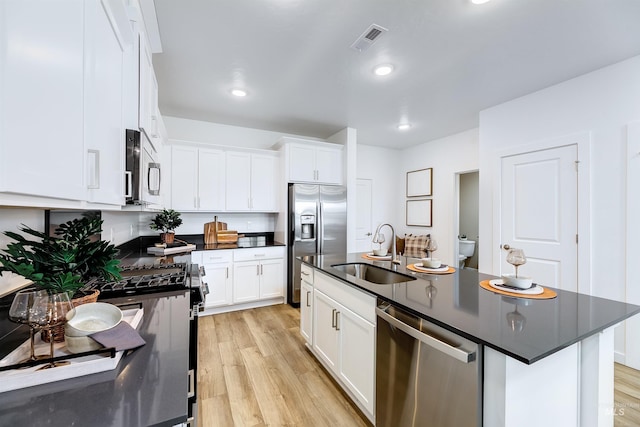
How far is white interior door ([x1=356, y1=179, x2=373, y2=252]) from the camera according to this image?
516 cm

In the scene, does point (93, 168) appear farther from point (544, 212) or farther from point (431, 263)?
point (544, 212)

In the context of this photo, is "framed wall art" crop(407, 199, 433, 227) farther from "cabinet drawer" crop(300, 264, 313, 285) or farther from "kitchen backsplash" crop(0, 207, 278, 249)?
"cabinet drawer" crop(300, 264, 313, 285)

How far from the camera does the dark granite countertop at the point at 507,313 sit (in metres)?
0.92

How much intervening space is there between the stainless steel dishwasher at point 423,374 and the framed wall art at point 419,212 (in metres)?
3.75

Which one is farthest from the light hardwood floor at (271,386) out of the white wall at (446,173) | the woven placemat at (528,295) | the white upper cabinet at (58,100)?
the white wall at (446,173)

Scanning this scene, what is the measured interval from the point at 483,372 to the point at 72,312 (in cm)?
146

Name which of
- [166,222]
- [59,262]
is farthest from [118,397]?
[166,222]

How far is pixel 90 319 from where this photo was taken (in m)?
0.90

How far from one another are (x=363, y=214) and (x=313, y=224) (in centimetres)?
167

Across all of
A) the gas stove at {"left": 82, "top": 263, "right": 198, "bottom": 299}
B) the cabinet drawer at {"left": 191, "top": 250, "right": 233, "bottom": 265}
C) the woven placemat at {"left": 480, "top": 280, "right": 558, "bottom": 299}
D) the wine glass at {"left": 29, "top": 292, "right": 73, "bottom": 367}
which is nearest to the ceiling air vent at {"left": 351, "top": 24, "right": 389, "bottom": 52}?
the woven placemat at {"left": 480, "top": 280, "right": 558, "bottom": 299}

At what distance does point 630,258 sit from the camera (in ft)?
7.34

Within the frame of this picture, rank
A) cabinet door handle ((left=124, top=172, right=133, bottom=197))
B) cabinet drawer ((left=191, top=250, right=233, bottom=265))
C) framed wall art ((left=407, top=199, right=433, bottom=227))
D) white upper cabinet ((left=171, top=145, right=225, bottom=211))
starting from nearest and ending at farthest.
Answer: cabinet door handle ((left=124, top=172, right=133, bottom=197))
cabinet drawer ((left=191, top=250, right=233, bottom=265))
white upper cabinet ((left=171, top=145, right=225, bottom=211))
framed wall art ((left=407, top=199, right=433, bottom=227))

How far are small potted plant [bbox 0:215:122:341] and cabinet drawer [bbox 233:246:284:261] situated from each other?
244 cm

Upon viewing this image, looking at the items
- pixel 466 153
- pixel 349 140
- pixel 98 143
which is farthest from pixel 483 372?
pixel 466 153
